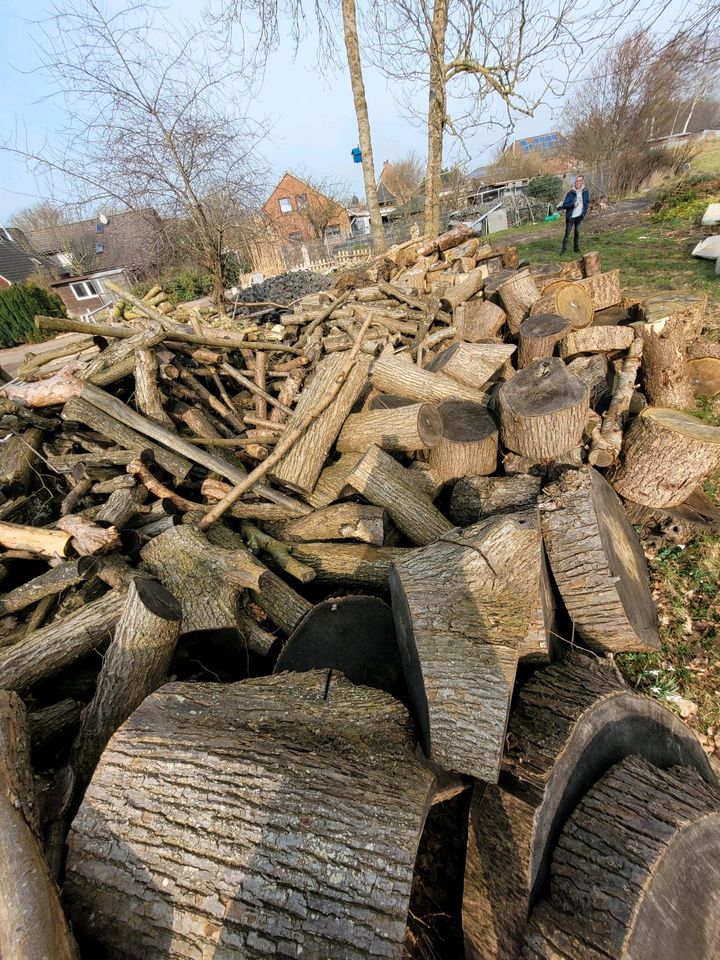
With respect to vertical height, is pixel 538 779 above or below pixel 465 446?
below

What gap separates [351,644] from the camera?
2289 mm

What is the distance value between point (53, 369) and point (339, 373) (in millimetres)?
3608

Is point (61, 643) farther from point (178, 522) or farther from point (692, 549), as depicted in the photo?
point (692, 549)

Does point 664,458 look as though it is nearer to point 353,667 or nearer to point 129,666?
point 353,667

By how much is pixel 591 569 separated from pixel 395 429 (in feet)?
5.92

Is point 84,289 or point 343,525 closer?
point 343,525

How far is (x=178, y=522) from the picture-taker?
3.18 meters

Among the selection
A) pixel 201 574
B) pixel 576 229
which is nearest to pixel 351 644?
pixel 201 574

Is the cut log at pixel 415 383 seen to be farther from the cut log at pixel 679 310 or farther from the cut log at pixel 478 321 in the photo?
the cut log at pixel 679 310

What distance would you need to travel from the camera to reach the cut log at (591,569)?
2244 millimetres

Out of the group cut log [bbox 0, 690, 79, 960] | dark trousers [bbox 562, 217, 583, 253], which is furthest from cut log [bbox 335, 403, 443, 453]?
dark trousers [bbox 562, 217, 583, 253]

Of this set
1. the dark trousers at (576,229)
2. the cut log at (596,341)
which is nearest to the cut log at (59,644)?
the cut log at (596,341)

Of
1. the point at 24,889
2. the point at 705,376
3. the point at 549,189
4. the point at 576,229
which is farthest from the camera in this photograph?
the point at 549,189

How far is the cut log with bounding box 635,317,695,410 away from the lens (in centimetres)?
421
